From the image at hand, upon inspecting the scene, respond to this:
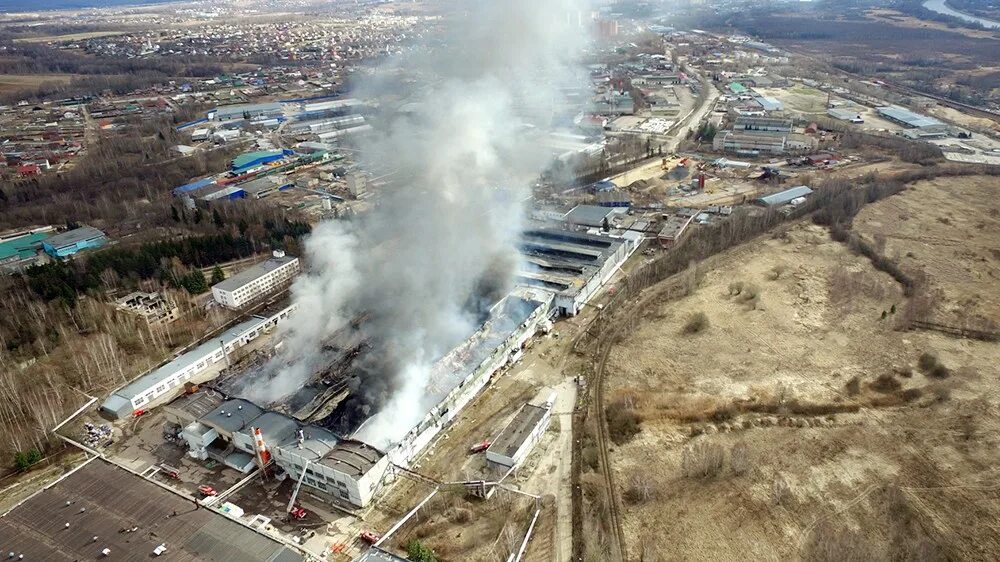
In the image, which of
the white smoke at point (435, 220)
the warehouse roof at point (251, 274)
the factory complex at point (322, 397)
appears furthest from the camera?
the warehouse roof at point (251, 274)

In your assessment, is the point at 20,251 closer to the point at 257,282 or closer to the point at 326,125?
the point at 257,282

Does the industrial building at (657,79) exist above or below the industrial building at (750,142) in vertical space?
above

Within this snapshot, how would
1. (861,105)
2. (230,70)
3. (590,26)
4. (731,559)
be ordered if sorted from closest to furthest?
1. (731,559)
2. (590,26)
3. (861,105)
4. (230,70)

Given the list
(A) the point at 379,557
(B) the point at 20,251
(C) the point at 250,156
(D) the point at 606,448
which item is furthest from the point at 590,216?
(B) the point at 20,251

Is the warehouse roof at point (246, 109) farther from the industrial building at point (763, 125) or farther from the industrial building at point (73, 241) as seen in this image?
the industrial building at point (763, 125)

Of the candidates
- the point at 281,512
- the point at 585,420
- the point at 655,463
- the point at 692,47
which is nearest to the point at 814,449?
the point at 655,463

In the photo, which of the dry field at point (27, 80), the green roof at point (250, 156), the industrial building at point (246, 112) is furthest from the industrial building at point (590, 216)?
the dry field at point (27, 80)

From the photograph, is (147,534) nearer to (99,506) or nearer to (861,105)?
(99,506)
